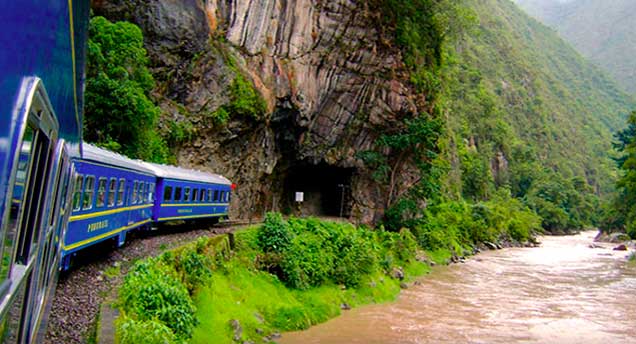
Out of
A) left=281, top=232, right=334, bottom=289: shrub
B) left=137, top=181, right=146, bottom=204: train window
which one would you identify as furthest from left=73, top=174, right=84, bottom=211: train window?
left=281, top=232, right=334, bottom=289: shrub

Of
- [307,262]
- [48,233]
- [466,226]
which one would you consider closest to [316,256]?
[307,262]

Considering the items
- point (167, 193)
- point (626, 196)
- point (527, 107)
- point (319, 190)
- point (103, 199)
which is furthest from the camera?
point (527, 107)

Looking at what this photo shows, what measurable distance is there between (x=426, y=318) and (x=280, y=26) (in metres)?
18.5

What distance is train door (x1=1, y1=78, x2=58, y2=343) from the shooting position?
7.27ft

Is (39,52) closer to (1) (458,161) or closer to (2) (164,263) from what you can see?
(2) (164,263)

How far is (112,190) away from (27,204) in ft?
29.7

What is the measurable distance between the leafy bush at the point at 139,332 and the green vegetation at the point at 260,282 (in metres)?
0.01

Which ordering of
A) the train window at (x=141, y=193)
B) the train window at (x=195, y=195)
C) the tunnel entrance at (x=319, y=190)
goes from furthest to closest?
the tunnel entrance at (x=319, y=190), the train window at (x=195, y=195), the train window at (x=141, y=193)

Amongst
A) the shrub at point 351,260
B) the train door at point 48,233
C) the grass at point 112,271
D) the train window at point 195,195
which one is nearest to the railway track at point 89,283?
the grass at point 112,271

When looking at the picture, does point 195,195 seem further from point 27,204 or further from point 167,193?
point 27,204

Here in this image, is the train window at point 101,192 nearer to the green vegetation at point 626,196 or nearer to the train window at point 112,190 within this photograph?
the train window at point 112,190

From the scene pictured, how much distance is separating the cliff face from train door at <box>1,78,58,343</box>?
21.9 meters

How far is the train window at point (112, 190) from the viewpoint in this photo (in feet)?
36.6

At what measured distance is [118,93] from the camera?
66.3 feet
